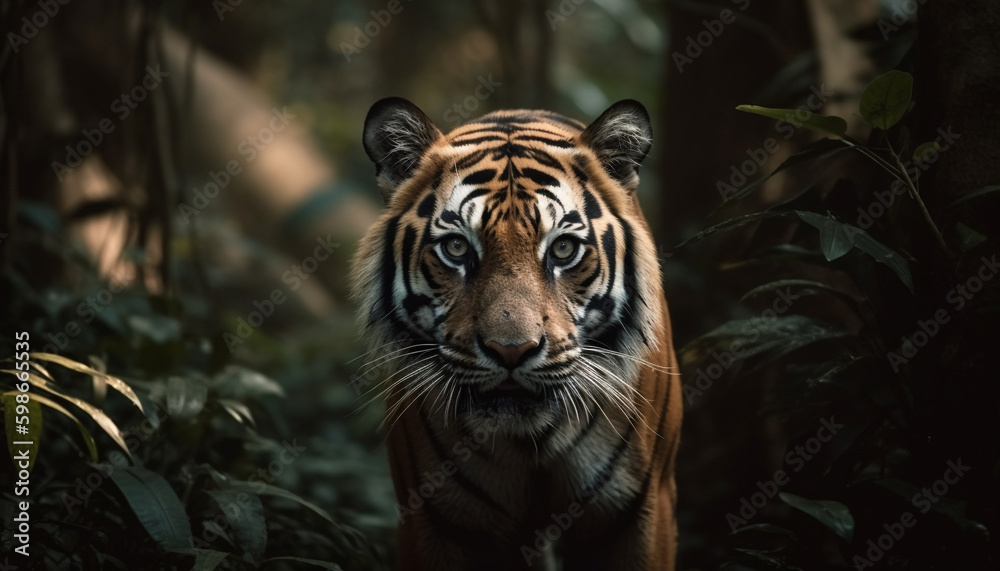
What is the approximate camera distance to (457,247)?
2400 millimetres

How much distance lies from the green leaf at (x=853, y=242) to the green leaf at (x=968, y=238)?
181mm

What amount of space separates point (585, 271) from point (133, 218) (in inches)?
123

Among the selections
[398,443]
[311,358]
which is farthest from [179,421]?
[311,358]

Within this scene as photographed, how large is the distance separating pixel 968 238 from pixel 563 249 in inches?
43.8

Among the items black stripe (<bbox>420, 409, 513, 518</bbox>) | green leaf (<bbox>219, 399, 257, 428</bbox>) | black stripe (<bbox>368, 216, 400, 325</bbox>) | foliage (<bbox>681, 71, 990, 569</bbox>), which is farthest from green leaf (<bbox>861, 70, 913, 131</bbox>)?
green leaf (<bbox>219, 399, 257, 428</bbox>)

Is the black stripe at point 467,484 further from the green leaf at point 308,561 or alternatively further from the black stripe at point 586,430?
the green leaf at point 308,561

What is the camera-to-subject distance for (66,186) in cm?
503

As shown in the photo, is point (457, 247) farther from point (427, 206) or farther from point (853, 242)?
point (853, 242)

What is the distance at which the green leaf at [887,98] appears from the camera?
7.03 ft

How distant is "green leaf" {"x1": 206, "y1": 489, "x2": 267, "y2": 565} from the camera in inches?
95.1

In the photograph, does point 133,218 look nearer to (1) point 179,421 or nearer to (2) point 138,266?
(2) point 138,266

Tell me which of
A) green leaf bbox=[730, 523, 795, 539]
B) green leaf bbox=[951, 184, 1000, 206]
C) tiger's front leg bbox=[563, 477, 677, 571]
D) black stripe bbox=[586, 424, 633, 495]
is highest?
green leaf bbox=[951, 184, 1000, 206]

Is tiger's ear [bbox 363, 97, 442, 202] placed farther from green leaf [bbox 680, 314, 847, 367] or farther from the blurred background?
green leaf [bbox 680, 314, 847, 367]

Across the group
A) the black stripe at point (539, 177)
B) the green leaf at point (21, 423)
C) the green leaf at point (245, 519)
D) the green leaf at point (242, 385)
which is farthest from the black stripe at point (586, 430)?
the green leaf at point (21, 423)
